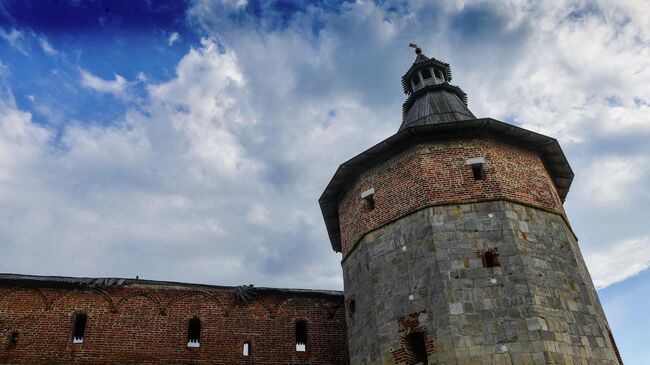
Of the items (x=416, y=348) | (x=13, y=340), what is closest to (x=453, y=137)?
(x=416, y=348)

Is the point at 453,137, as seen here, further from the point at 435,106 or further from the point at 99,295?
the point at 99,295

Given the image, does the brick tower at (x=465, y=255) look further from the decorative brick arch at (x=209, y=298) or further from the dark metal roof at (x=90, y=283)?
the decorative brick arch at (x=209, y=298)

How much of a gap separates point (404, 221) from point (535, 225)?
10.7 feet

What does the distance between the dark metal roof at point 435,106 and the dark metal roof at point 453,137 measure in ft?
7.73

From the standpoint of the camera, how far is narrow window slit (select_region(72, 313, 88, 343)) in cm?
1534

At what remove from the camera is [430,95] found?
61.9 feet

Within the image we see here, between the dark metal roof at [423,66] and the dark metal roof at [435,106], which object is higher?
the dark metal roof at [423,66]

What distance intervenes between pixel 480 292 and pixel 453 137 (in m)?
4.54

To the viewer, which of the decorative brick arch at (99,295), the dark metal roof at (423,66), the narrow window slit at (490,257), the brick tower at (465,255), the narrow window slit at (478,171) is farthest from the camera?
the dark metal roof at (423,66)

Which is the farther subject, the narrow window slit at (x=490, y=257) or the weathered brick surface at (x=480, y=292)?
the narrow window slit at (x=490, y=257)

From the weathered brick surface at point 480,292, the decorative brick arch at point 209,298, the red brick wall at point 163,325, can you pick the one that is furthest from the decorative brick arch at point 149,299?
the weathered brick surface at point 480,292

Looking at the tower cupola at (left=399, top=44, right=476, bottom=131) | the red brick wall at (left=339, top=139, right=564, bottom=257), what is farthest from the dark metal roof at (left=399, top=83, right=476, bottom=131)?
the red brick wall at (left=339, top=139, right=564, bottom=257)

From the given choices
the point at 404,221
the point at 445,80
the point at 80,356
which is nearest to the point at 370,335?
the point at 404,221

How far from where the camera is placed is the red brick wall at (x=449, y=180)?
13180mm
